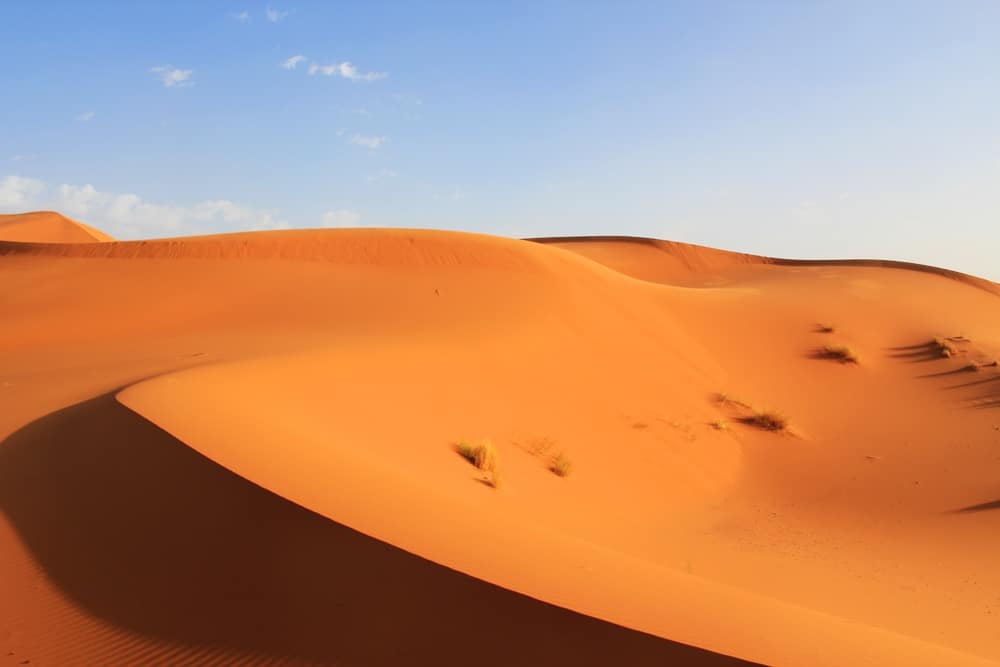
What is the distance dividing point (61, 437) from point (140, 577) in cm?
323

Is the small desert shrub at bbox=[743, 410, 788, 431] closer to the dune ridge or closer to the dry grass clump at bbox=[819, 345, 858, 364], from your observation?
the dry grass clump at bbox=[819, 345, 858, 364]

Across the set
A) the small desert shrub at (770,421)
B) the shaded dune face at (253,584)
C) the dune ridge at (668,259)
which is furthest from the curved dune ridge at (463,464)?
the dune ridge at (668,259)

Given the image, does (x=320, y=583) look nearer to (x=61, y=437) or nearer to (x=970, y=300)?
(x=61, y=437)

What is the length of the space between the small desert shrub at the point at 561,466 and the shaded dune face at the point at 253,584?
5118 mm

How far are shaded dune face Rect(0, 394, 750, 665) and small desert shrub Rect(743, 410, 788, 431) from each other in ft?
38.3

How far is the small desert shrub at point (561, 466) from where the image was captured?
9.62m

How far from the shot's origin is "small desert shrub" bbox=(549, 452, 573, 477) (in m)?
9.62

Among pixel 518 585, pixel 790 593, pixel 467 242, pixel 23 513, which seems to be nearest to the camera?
pixel 518 585

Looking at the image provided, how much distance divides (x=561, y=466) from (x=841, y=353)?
13.4 m

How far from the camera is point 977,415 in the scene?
15.6 meters

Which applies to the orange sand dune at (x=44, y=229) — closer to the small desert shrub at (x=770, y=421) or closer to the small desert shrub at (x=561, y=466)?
the small desert shrub at (x=770, y=421)

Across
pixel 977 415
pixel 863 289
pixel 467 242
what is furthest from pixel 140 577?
pixel 863 289

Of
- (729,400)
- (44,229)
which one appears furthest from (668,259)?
(44,229)

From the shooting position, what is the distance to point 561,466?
966cm
